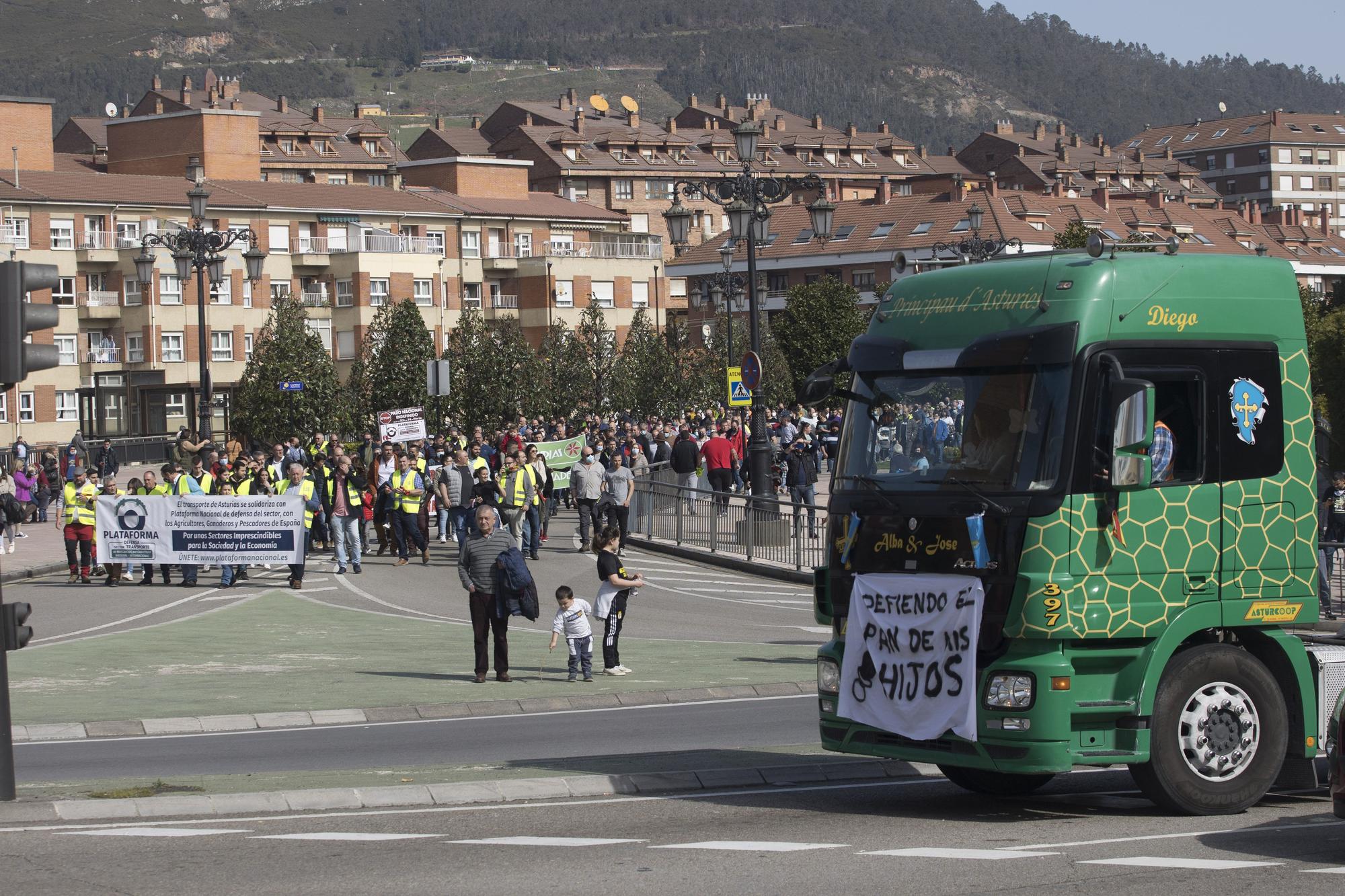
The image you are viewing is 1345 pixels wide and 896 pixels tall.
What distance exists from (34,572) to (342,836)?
2069 centimetres

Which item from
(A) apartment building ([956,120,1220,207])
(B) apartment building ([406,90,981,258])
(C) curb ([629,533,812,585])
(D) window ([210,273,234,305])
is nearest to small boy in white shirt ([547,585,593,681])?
(C) curb ([629,533,812,585])

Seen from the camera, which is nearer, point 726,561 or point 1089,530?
point 1089,530

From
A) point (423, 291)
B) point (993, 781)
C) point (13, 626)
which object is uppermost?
point (423, 291)

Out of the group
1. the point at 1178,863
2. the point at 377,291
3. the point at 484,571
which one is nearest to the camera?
the point at 1178,863

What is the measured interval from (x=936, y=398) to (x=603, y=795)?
318 cm

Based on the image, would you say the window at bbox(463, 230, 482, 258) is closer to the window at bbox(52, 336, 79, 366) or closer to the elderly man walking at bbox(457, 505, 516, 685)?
the window at bbox(52, 336, 79, 366)

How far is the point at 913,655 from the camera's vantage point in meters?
10.3

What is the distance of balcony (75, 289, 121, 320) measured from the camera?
79438 mm

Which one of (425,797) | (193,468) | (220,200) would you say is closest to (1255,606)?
(425,797)

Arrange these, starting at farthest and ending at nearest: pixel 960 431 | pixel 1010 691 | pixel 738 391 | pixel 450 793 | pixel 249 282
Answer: pixel 249 282 < pixel 738 391 < pixel 450 793 < pixel 960 431 < pixel 1010 691

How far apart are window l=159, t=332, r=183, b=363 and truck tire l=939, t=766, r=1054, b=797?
72.8 metres

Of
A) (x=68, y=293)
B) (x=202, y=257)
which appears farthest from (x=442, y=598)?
(x=68, y=293)

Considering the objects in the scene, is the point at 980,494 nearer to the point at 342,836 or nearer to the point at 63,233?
the point at 342,836

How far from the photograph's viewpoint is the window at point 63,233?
79.2m
